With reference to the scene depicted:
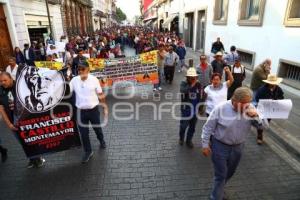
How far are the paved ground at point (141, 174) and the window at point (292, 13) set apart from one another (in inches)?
201

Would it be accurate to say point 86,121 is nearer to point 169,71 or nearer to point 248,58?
point 169,71

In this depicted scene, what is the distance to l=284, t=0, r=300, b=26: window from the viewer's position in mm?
8031

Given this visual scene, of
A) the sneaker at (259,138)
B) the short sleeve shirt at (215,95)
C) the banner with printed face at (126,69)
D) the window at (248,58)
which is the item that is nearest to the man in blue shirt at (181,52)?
the window at (248,58)

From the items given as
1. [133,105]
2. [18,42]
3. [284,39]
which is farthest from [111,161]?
[18,42]

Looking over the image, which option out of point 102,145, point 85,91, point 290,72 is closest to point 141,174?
point 102,145

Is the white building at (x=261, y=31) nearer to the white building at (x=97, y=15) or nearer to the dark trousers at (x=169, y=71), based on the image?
the dark trousers at (x=169, y=71)

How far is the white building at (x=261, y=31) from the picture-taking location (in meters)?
8.17

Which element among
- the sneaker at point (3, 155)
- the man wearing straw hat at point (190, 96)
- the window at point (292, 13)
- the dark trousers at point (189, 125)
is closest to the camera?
the man wearing straw hat at point (190, 96)

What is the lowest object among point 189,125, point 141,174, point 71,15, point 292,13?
point 141,174

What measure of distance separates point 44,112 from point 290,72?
8542 millimetres

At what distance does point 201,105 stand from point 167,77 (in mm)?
5623

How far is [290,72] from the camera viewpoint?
8.77m

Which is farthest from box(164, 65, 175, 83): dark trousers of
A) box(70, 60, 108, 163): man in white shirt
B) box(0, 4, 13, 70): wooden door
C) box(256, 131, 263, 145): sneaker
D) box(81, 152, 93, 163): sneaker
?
box(0, 4, 13, 70): wooden door

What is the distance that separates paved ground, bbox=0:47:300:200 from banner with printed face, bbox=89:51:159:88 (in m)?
3.49
